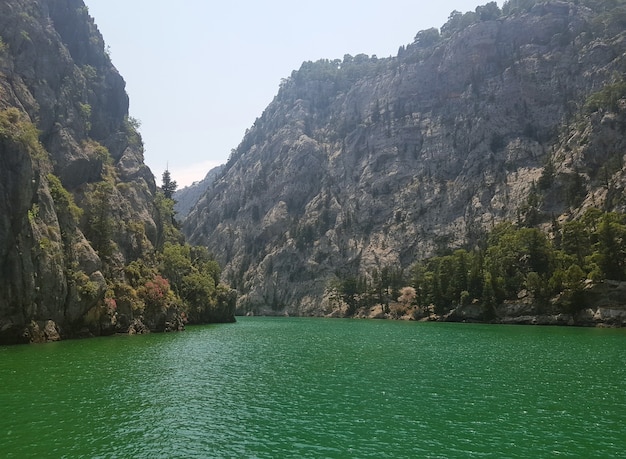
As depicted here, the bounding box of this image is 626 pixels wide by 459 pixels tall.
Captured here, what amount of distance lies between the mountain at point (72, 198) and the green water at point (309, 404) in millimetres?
11346

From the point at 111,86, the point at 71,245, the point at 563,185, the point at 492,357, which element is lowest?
the point at 492,357

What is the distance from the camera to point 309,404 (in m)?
31.5

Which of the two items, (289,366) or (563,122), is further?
(563,122)

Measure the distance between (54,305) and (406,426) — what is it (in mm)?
55565

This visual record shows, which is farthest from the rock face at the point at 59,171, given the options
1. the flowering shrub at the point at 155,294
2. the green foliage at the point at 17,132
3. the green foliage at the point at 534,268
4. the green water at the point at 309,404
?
the green foliage at the point at 534,268

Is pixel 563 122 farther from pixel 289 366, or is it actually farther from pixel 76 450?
pixel 76 450

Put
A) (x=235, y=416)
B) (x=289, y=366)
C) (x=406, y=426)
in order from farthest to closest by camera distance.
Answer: (x=289, y=366) < (x=235, y=416) < (x=406, y=426)

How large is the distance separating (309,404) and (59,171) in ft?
251

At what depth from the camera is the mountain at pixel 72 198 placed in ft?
191

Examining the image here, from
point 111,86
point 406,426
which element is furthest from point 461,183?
point 406,426

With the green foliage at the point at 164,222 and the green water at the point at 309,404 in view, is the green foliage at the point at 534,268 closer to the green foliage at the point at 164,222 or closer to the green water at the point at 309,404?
the green water at the point at 309,404

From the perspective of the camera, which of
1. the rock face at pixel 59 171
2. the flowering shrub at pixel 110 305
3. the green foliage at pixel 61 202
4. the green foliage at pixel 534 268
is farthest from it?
the green foliage at pixel 534 268

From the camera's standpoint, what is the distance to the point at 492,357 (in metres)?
53.1

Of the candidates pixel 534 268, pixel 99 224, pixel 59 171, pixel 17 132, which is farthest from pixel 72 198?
pixel 534 268
